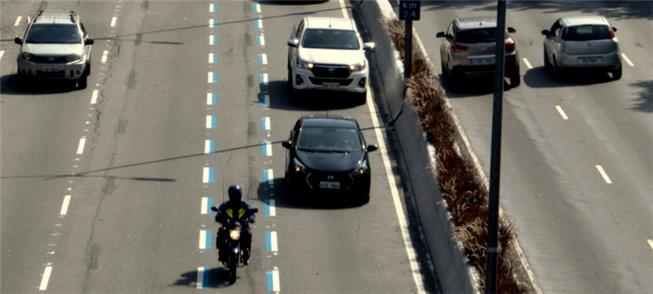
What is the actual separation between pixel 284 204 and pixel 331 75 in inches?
330

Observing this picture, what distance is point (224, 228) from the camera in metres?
29.0

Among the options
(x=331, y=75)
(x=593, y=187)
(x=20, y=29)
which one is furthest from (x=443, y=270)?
(x=20, y=29)

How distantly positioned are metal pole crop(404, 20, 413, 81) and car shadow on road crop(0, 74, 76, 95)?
9.36 metres

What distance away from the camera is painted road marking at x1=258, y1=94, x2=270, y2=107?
43094 mm

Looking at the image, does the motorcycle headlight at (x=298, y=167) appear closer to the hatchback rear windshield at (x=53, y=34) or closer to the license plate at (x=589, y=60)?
the hatchback rear windshield at (x=53, y=34)

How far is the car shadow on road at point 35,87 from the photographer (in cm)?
A: 4409

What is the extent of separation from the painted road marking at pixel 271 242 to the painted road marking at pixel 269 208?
1.29 meters

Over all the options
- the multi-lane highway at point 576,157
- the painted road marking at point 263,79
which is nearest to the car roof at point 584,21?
the multi-lane highway at point 576,157

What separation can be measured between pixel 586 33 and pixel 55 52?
47.4 feet

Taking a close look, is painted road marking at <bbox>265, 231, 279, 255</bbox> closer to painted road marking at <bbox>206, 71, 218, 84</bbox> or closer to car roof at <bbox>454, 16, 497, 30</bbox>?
painted road marking at <bbox>206, 71, 218, 84</bbox>

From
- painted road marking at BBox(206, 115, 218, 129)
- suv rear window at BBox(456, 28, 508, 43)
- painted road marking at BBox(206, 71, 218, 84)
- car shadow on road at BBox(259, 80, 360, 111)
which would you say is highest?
suv rear window at BBox(456, 28, 508, 43)

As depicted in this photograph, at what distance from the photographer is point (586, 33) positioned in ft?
148

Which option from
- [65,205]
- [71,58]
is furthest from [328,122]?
[71,58]

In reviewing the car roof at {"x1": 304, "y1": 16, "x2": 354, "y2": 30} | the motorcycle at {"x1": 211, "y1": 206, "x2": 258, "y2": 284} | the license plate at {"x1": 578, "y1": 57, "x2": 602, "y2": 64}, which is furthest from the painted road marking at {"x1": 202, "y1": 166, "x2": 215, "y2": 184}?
the license plate at {"x1": 578, "y1": 57, "x2": 602, "y2": 64}
